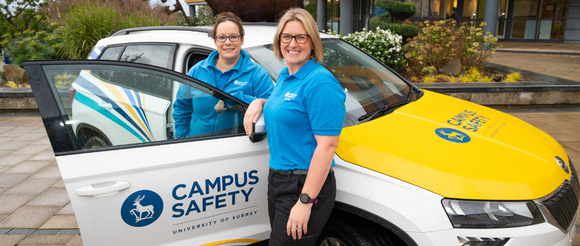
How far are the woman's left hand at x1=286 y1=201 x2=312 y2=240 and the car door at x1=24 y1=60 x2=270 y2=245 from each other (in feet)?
1.61

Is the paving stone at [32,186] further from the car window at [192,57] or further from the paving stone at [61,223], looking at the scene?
the car window at [192,57]

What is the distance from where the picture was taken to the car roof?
109 inches

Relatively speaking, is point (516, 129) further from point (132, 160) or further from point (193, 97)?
point (132, 160)

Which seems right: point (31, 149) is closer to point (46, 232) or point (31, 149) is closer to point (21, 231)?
point (21, 231)

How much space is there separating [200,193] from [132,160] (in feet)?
1.25

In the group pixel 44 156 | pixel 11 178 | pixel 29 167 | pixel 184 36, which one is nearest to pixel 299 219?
pixel 184 36

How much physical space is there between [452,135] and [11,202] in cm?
396

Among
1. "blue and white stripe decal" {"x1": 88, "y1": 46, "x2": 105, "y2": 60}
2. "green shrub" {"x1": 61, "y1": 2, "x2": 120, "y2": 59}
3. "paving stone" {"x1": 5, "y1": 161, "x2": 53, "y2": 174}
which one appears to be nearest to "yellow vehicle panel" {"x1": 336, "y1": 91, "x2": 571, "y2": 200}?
"blue and white stripe decal" {"x1": 88, "y1": 46, "x2": 105, "y2": 60}

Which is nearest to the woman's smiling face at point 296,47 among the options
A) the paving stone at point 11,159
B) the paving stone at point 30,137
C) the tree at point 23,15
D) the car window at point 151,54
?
the car window at point 151,54

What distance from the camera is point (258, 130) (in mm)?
1888

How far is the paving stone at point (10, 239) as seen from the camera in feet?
9.36

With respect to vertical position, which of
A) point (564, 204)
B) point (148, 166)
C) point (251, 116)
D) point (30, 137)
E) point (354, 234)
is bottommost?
point (30, 137)

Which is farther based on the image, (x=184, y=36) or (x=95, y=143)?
(x=184, y=36)

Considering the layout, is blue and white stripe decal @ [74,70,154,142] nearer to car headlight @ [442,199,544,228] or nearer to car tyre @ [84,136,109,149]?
car tyre @ [84,136,109,149]
